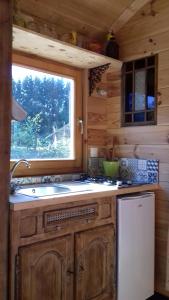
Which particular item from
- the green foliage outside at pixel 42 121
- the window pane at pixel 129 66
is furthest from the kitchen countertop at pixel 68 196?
the window pane at pixel 129 66

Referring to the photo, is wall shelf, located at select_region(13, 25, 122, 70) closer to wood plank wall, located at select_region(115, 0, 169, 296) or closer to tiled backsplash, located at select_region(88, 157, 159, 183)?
wood plank wall, located at select_region(115, 0, 169, 296)

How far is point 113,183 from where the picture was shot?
90.6 inches

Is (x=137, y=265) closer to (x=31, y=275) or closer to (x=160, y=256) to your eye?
(x=160, y=256)

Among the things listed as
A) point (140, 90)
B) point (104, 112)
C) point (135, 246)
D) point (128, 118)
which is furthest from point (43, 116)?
point (135, 246)

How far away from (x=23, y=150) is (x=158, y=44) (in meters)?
1.37

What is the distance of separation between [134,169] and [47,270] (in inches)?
48.4

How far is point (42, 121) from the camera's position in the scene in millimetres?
2445

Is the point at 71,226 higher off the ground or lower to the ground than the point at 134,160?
lower

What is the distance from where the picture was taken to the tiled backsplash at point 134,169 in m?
2.47

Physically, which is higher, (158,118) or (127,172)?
(158,118)

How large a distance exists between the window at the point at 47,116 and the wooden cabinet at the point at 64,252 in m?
0.66

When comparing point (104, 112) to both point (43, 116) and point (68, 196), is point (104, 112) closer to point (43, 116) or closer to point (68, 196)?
point (43, 116)

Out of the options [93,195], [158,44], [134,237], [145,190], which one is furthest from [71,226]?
[158,44]

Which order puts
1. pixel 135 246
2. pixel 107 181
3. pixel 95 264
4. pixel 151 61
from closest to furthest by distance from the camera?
pixel 95 264
pixel 135 246
pixel 107 181
pixel 151 61
